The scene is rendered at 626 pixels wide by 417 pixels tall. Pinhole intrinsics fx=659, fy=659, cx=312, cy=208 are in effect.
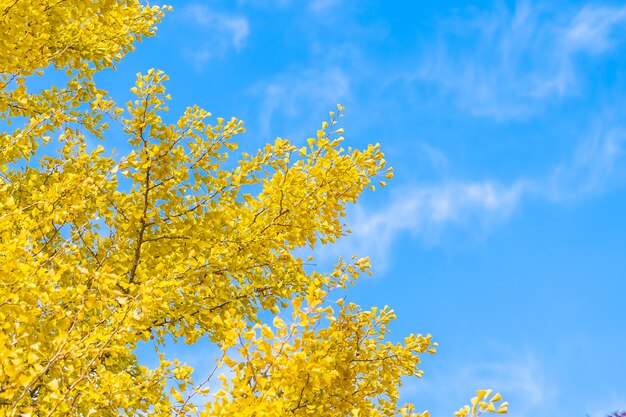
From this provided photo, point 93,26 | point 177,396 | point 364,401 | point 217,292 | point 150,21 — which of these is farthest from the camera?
point 150,21

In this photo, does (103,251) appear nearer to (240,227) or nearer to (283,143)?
(240,227)

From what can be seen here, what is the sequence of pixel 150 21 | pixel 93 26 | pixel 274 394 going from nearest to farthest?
pixel 274 394 → pixel 93 26 → pixel 150 21

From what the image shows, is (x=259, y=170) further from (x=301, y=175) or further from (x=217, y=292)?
(x=217, y=292)

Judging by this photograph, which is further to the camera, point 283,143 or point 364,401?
point 283,143

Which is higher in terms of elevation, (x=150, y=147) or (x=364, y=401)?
(x=150, y=147)

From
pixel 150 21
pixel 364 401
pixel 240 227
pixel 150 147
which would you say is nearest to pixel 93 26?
pixel 150 21

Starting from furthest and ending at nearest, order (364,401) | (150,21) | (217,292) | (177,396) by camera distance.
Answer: (150,21)
(217,292)
(364,401)
(177,396)

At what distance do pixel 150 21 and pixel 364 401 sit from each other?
6335 mm

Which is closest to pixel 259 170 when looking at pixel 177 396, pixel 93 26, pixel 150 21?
pixel 177 396

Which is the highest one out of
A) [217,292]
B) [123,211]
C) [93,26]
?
[93,26]

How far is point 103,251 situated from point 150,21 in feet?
14.7

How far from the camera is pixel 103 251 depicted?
19.6ft

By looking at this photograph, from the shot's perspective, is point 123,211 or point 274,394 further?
point 123,211

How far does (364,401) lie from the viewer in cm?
538
